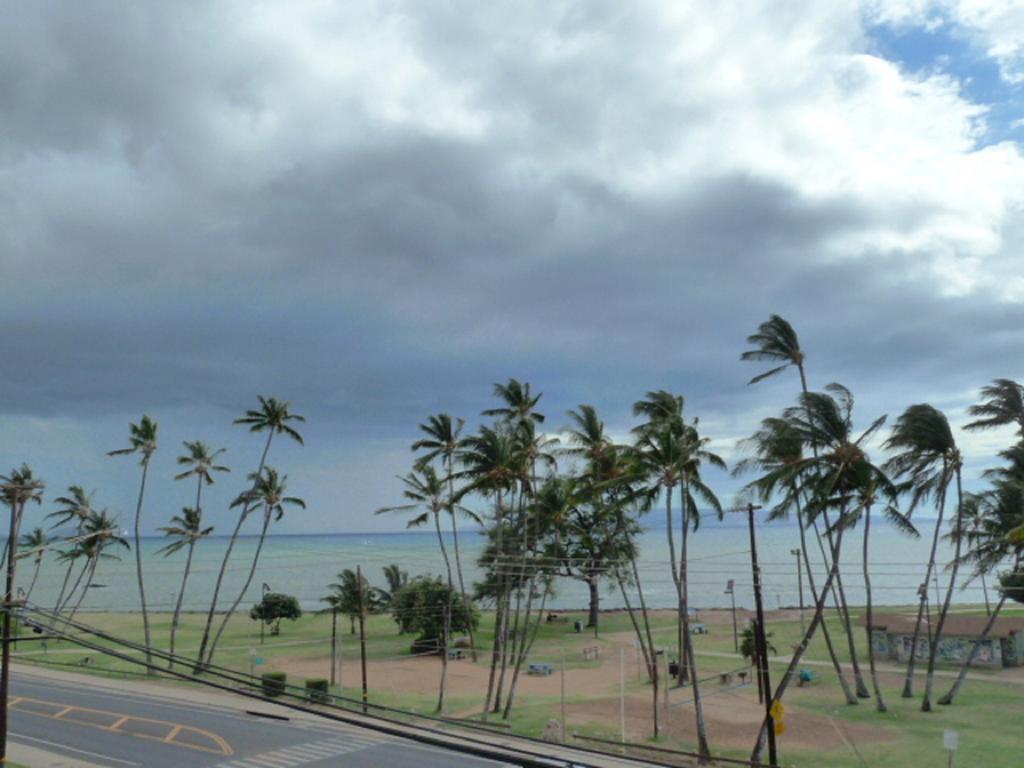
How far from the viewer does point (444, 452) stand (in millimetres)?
47906

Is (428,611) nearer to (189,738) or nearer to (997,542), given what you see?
(189,738)

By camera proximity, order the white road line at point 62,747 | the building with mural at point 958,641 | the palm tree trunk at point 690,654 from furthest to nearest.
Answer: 1. the building with mural at point 958,641
2. the palm tree trunk at point 690,654
3. the white road line at point 62,747

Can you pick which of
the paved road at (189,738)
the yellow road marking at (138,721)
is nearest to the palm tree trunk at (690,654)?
the paved road at (189,738)

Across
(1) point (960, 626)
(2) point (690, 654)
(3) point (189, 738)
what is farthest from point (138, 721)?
(1) point (960, 626)

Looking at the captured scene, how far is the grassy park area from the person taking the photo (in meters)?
33.7

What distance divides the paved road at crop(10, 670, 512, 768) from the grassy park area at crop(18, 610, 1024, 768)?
24.4 ft

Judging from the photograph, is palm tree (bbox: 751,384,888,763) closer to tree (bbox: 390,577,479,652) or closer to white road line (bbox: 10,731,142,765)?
white road line (bbox: 10,731,142,765)

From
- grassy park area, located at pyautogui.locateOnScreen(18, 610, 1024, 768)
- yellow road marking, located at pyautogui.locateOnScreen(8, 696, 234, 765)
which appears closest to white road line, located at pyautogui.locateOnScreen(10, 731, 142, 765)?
yellow road marking, located at pyautogui.locateOnScreen(8, 696, 234, 765)

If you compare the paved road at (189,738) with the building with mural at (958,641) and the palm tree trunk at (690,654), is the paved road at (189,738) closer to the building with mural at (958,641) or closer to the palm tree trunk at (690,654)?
the palm tree trunk at (690,654)

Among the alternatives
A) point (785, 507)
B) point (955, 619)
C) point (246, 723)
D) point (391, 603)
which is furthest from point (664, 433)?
point (391, 603)

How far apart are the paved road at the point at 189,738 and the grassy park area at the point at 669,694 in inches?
293

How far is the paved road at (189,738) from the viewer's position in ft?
100

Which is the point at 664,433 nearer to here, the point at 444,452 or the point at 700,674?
the point at 444,452

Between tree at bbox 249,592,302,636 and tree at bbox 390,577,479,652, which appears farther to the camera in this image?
tree at bbox 249,592,302,636
